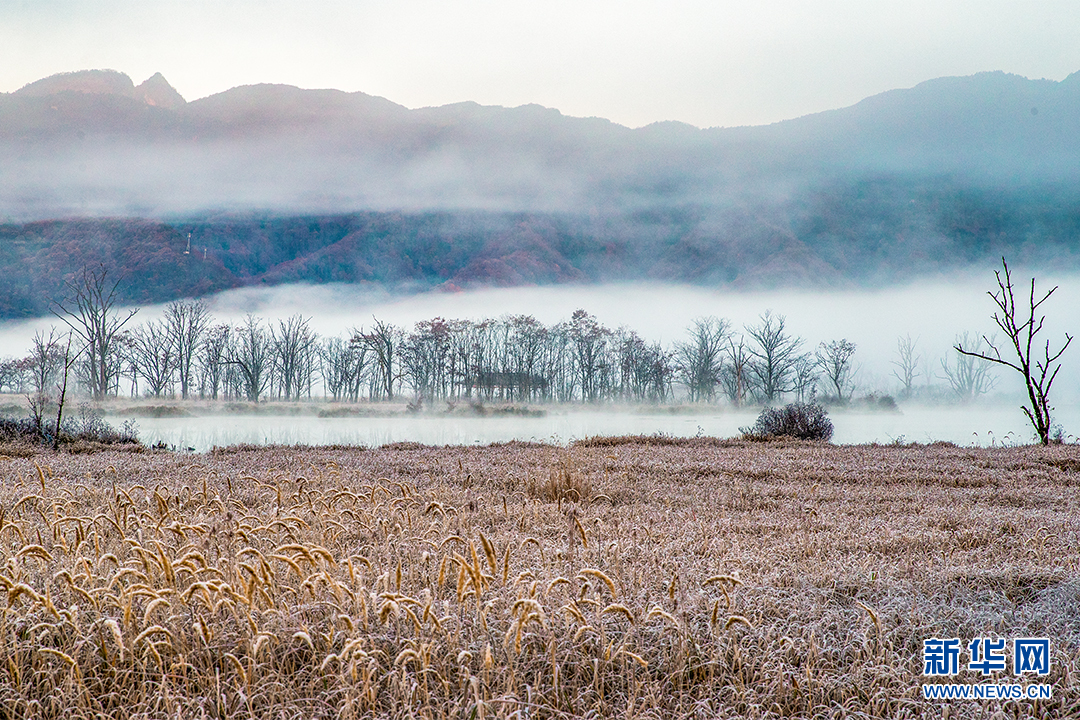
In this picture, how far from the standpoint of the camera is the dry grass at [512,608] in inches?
72.7

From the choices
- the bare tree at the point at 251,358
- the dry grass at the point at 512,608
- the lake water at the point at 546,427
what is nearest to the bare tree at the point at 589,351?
the lake water at the point at 546,427

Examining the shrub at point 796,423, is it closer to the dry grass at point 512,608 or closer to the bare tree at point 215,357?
the dry grass at point 512,608

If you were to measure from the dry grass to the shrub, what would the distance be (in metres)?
11.3

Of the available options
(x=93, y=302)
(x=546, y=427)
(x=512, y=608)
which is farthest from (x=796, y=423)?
(x=93, y=302)

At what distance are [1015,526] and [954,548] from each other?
1130mm

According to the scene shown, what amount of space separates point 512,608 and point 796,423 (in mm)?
15479

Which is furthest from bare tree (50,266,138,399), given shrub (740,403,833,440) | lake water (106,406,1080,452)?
shrub (740,403,833,440)

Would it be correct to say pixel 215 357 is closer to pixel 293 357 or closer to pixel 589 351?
pixel 293 357

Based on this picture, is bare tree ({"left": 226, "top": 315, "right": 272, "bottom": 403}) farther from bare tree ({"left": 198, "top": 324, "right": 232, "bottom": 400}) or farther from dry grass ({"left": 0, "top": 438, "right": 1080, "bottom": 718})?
dry grass ({"left": 0, "top": 438, "right": 1080, "bottom": 718})

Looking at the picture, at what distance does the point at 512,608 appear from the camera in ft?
6.68

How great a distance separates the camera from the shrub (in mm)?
15742

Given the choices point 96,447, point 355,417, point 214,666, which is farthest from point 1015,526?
point 355,417

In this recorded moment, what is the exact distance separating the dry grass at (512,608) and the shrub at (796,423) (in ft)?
37.1

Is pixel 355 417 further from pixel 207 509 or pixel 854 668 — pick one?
pixel 854 668
